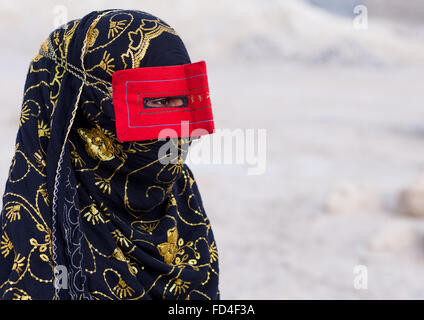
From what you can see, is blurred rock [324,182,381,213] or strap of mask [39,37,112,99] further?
blurred rock [324,182,381,213]

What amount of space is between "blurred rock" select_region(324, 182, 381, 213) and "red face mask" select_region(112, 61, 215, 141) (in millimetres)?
3618

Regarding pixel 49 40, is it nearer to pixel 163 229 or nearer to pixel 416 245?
pixel 163 229

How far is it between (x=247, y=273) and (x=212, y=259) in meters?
2.19

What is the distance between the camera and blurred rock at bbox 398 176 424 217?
439cm

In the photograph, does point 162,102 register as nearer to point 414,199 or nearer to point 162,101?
point 162,101

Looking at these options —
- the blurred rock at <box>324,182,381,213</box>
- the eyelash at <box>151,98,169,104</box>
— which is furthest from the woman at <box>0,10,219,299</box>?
the blurred rock at <box>324,182,381,213</box>

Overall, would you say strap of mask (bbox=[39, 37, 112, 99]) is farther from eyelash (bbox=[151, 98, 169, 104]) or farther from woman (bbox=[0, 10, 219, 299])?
eyelash (bbox=[151, 98, 169, 104])

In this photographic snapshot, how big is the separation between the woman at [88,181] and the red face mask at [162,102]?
0.9 inches

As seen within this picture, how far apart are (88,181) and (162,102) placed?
0.94 ft

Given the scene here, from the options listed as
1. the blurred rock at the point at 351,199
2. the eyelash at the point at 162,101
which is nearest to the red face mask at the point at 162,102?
the eyelash at the point at 162,101

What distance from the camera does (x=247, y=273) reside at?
11.9 feet

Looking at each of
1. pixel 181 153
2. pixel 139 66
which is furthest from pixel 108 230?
pixel 139 66

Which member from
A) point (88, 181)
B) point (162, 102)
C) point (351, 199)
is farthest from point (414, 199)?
point (88, 181)
